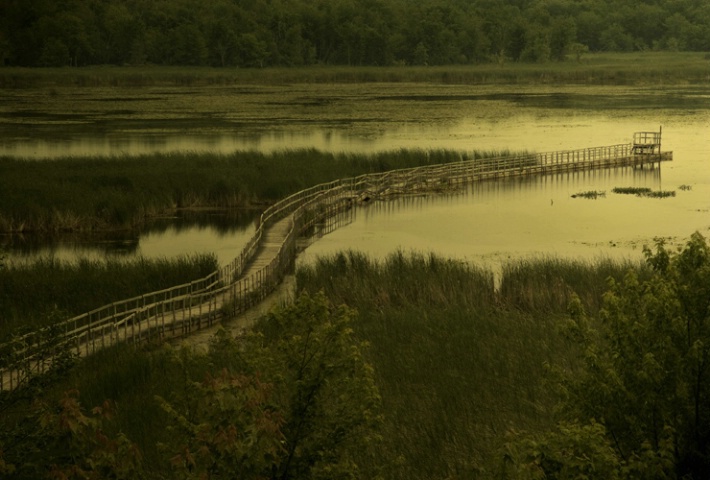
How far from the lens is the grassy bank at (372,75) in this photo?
373 feet

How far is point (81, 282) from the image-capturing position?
26.9m

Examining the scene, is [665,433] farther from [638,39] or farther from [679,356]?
[638,39]

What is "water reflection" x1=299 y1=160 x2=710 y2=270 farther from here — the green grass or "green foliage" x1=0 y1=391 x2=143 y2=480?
"green foliage" x1=0 y1=391 x2=143 y2=480

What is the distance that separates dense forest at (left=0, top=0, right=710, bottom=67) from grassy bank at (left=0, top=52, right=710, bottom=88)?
371 centimetres

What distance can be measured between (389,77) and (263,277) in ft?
336

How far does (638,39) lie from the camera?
171 m

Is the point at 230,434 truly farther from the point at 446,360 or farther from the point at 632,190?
the point at 632,190

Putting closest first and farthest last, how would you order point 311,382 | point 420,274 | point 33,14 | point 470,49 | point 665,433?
point 311,382
point 665,433
point 420,274
point 33,14
point 470,49

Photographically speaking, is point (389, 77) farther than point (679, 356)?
Yes

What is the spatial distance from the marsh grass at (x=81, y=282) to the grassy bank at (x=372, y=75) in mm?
84565

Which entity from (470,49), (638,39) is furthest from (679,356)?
(638,39)

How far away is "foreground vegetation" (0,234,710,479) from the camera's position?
10227mm

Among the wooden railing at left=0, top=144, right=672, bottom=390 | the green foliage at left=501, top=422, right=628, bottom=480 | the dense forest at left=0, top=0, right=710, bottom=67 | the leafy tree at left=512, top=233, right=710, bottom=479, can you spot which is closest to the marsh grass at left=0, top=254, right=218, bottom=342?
the wooden railing at left=0, top=144, right=672, bottom=390

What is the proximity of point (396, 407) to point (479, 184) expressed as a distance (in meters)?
36.3
